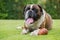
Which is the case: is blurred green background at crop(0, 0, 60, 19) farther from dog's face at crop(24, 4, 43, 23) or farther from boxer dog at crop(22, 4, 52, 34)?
dog's face at crop(24, 4, 43, 23)

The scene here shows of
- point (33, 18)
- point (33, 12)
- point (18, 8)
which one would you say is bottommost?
point (18, 8)

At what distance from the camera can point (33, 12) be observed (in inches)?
205

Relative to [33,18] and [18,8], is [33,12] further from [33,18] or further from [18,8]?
[18,8]

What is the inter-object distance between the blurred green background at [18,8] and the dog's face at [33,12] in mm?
8053

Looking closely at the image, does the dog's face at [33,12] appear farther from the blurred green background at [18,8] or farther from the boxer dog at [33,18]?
the blurred green background at [18,8]

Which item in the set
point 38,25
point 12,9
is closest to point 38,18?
point 38,25

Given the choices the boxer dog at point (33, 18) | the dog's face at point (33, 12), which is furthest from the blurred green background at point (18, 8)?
the dog's face at point (33, 12)

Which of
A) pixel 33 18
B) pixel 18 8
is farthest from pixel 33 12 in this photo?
pixel 18 8

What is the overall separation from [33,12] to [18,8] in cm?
863

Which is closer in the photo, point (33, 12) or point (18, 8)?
point (33, 12)

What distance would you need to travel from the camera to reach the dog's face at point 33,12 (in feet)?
17.0

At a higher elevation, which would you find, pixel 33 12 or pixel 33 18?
pixel 33 12

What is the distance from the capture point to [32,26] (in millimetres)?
5461

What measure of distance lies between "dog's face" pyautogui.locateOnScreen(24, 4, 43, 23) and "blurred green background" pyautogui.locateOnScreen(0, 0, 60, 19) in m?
8.05
